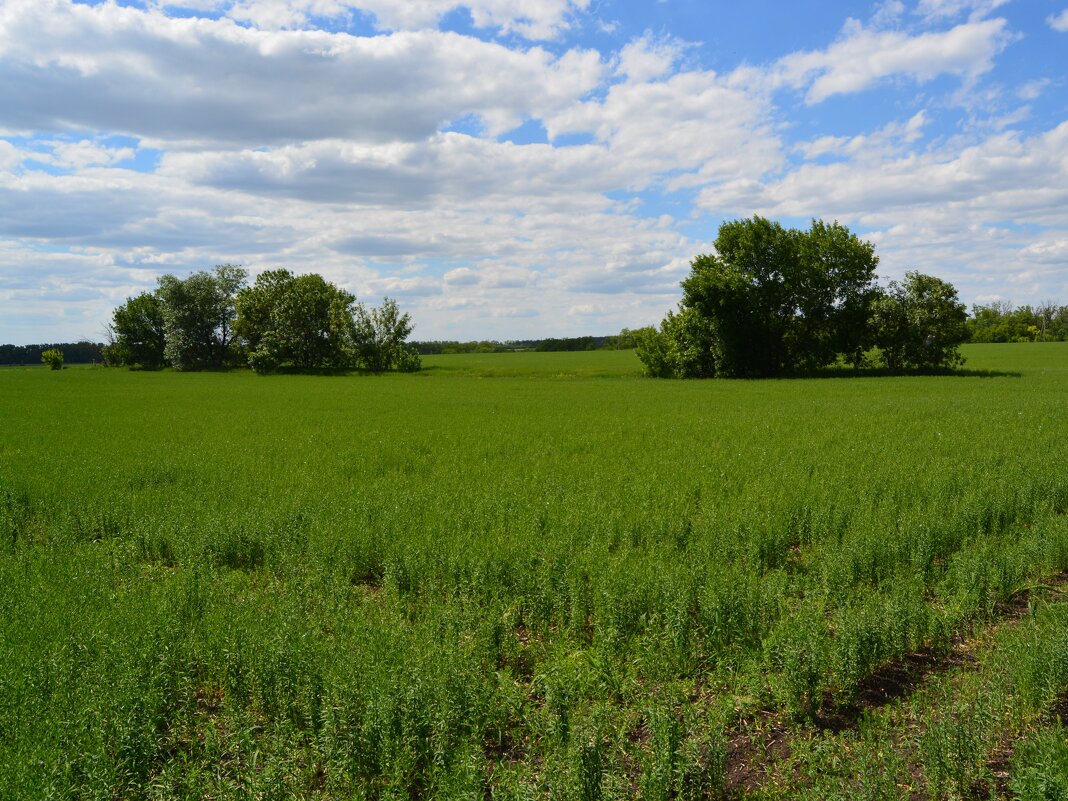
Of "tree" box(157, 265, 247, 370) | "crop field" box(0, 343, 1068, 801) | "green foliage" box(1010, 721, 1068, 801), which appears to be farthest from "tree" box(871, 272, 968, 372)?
"tree" box(157, 265, 247, 370)

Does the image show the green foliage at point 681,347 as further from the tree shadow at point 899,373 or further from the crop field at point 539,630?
the crop field at point 539,630

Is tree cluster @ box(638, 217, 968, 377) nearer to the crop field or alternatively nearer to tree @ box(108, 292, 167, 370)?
the crop field

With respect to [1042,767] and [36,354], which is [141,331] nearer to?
[36,354]

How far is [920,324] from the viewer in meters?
52.9

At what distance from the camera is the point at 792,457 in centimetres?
1775

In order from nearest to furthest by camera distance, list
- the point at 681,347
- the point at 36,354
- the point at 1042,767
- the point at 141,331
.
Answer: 1. the point at 1042,767
2. the point at 681,347
3. the point at 141,331
4. the point at 36,354

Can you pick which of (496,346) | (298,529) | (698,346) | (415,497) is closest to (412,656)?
(298,529)

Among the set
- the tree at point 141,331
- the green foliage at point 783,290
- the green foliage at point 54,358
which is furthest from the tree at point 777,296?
the green foliage at point 54,358

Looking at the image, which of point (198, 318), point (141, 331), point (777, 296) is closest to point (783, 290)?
point (777, 296)

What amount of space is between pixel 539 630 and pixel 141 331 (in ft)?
361

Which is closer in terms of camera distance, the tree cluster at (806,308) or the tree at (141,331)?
the tree cluster at (806,308)

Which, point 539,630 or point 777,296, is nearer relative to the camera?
point 539,630

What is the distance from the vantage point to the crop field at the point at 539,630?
5309 millimetres

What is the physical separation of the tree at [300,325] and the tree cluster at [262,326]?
0.38ft
